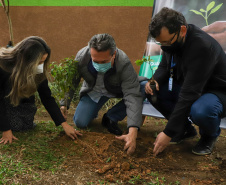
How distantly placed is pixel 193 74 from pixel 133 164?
35.8 inches

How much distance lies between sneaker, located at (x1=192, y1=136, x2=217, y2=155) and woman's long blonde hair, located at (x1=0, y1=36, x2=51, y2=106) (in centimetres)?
168

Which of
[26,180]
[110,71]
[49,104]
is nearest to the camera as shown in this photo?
[26,180]

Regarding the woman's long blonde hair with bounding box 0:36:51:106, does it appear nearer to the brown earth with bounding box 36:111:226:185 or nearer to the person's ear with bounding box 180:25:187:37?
the brown earth with bounding box 36:111:226:185

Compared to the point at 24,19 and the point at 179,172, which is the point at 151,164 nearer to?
the point at 179,172

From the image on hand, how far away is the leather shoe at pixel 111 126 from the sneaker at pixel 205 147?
2.80 feet

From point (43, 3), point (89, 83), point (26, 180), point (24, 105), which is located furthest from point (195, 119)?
point (43, 3)

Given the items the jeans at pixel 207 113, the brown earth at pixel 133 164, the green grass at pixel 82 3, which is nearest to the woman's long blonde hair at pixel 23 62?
the brown earth at pixel 133 164

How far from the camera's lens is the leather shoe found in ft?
9.42

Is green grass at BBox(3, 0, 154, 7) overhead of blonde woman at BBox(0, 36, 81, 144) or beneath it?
overhead

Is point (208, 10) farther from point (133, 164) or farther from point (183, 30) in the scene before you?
point (133, 164)

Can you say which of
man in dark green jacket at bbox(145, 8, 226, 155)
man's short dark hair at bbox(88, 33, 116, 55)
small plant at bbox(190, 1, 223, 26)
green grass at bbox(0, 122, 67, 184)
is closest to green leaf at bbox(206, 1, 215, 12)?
small plant at bbox(190, 1, 223, 26)

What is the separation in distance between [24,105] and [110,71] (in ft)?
3.17

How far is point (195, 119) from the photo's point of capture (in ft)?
7.45

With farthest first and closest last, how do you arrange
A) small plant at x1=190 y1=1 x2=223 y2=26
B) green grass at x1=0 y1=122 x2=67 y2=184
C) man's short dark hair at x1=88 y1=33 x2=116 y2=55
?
Answer: small plant at x1=190 y1=1 x2=223 y2=26
man's short dark hair at x1=88 y1=33 x2=116 y2=55
green grass at x1=0 y1=122 x2=67 y2=184
